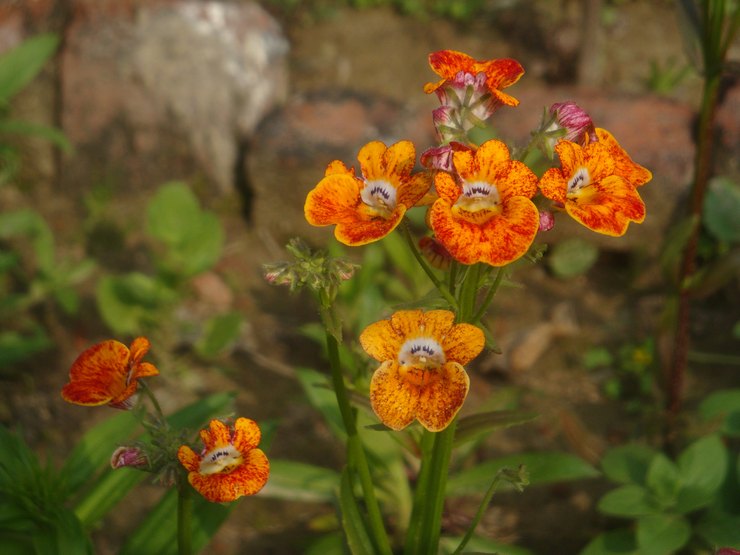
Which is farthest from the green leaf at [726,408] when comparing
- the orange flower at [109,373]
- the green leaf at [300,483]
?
the orange flower at [109,373]

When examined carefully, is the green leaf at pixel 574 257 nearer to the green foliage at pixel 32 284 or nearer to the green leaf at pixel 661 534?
the green leaf at pixel 661 534

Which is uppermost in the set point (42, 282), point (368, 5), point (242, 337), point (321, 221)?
point (321, 221)

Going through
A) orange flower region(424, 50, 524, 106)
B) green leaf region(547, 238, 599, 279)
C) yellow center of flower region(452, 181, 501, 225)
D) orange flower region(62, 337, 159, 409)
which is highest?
orange flower region(424, 50, 524, 106)

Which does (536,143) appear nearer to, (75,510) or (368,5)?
(75,510)

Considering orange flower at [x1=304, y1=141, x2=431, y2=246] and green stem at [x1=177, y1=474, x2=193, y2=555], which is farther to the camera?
green stem at [x1=177, y1=474, x2=193, y2=555]

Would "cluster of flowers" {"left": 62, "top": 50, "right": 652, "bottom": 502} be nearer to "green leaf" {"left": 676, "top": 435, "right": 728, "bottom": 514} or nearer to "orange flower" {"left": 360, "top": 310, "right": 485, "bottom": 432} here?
"orange flower" {"left": 360, "top": 310, "right": 485, "bottom": 432}

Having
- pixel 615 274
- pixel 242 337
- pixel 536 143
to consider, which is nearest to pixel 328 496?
pixel 242 337

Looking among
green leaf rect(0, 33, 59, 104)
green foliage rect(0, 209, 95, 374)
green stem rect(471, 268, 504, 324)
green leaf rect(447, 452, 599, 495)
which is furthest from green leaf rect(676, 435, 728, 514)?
green leaf rect(0, 33, 59, 104)
